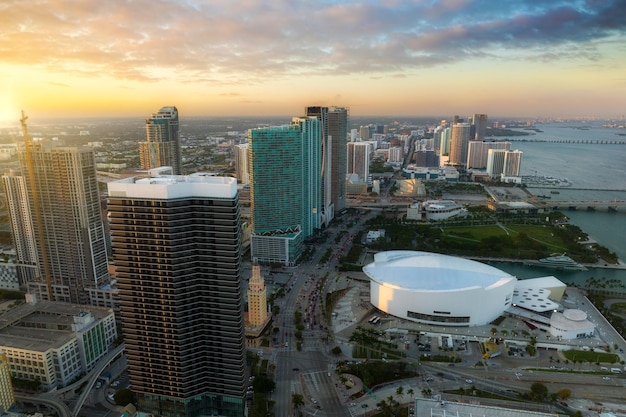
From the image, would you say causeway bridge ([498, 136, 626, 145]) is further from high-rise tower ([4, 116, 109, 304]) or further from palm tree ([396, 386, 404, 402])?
high-rise tower ([4, 116, 109, 304])

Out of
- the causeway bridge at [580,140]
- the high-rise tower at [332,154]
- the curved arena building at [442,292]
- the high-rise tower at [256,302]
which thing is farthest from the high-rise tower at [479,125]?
the high-rise tower at [256,302]

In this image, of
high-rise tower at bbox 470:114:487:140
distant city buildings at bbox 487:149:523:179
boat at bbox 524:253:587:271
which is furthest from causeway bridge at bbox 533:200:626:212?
high-rise tower at bbox 470:114:487:140

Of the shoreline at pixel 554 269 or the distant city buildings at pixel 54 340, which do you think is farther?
the shoreline at pixel 554 269

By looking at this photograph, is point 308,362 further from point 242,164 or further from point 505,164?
point 505,164

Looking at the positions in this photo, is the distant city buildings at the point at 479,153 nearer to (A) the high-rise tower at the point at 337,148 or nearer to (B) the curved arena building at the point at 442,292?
(A) the high-rise tower at the point at 337,148

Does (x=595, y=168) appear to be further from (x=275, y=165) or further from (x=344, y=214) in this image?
(x=275, y=165)
